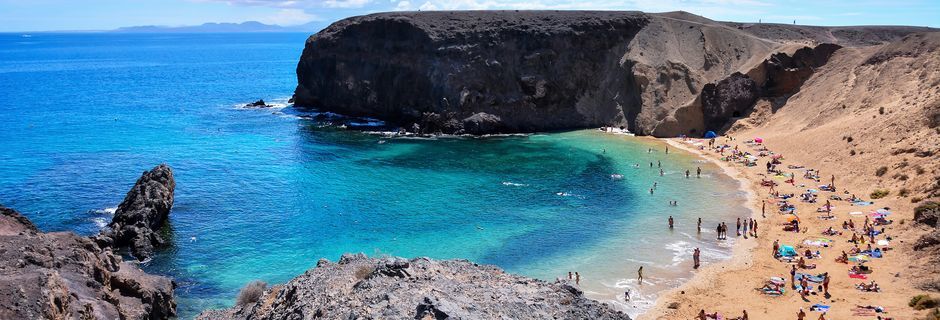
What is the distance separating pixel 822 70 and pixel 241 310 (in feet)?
226

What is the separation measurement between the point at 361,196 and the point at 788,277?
103ft

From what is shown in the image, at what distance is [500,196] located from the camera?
56.0m

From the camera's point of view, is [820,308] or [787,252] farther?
[787,252]

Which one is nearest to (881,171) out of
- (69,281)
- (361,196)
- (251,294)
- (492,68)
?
(361,196)

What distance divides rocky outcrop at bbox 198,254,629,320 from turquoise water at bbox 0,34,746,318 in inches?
467

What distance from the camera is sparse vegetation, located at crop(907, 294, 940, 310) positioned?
31.4 m

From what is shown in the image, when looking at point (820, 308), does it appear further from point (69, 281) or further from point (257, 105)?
point (257, 105)

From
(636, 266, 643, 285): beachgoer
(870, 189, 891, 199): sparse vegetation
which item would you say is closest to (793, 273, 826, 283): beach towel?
(636, 266, 643, 285): beachgoer

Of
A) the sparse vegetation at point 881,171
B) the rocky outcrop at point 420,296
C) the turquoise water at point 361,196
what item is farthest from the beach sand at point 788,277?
the rocky outcrop at point 420,296

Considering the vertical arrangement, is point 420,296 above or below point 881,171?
above

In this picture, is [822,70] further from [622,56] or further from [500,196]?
[500,196]

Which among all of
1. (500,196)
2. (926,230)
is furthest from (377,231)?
(926,230)

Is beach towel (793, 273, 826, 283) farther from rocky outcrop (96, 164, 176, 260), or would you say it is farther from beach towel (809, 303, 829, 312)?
rocky outcrop (96, 164, 176, 260)

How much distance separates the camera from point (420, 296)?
72.1 ft
